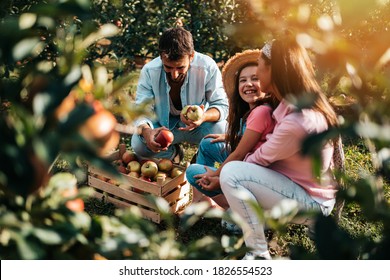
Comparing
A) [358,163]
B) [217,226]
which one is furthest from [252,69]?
[358,163]

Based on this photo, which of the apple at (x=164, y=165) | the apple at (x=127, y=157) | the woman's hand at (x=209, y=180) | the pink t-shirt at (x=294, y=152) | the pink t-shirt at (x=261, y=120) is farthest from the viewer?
the apple at (x=127, y=157)

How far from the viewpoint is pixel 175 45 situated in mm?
3225

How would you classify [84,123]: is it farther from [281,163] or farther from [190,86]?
[190,86]

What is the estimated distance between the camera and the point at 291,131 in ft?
7.65

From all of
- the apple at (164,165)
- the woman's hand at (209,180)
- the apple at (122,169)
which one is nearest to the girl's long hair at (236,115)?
the woman's hand at (209,180)

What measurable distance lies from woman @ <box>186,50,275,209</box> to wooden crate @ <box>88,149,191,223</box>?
0.12 meters

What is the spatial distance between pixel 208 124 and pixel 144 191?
0.75 metres

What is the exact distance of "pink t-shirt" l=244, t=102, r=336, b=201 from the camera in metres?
2.30

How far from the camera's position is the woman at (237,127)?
8.89ft

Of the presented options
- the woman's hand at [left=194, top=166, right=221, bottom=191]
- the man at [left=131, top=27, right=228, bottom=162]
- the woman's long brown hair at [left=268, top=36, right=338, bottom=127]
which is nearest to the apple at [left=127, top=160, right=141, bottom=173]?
the man at [left=131, top=27, right=228, bottom=162]

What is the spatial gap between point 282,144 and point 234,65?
892 millimetres

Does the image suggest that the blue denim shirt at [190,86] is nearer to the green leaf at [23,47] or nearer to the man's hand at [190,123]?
the man's hand at [190,123]

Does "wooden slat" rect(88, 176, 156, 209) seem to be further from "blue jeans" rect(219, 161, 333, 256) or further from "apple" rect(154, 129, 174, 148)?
"blue jeans" rect(219, 161, 333, 256)
